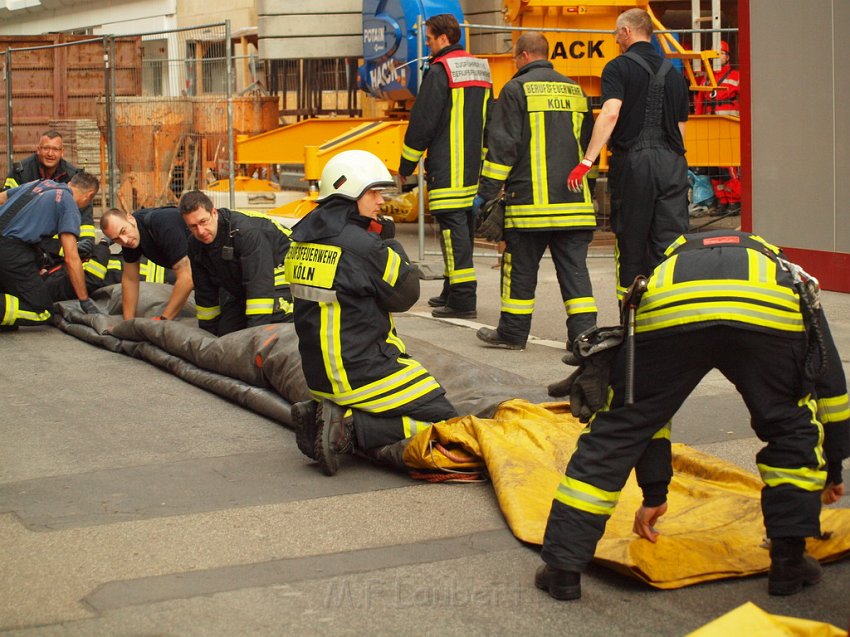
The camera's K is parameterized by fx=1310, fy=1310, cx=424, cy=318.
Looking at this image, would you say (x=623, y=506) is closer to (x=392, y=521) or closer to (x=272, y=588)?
(x=392, y=521)

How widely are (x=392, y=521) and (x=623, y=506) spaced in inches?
33.9

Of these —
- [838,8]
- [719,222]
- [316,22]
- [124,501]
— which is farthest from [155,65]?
[124,501]

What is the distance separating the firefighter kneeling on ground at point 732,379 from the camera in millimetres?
3791

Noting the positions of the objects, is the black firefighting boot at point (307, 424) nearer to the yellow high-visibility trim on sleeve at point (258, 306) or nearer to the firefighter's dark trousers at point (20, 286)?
the yellow high-visibility trim on sleeve at point (258, 306)

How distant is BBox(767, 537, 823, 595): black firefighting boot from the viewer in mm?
3922

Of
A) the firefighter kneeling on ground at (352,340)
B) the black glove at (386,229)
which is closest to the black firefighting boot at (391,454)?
the firefighter kneeling on ground at (352,340)

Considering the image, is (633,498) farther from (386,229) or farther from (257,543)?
(386,229)

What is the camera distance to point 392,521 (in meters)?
4.90

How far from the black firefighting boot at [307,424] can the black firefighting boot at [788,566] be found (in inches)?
86.6

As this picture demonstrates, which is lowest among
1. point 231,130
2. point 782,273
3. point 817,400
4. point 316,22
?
point 817,400

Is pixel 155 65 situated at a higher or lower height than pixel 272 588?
higher

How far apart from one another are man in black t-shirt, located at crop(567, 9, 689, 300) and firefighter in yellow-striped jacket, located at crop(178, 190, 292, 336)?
2.03 metres

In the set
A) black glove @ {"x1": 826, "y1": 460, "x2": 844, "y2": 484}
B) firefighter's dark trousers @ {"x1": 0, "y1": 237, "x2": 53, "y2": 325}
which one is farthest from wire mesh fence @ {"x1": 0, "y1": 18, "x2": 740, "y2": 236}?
black glove @ {"x1": 826, "y1": 460, "x2": 844, "y2": 484}

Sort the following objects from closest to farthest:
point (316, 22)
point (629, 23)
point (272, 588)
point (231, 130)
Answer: point (272, 588) < point (629, 23) < point (231, 130) < point (316, 22)
